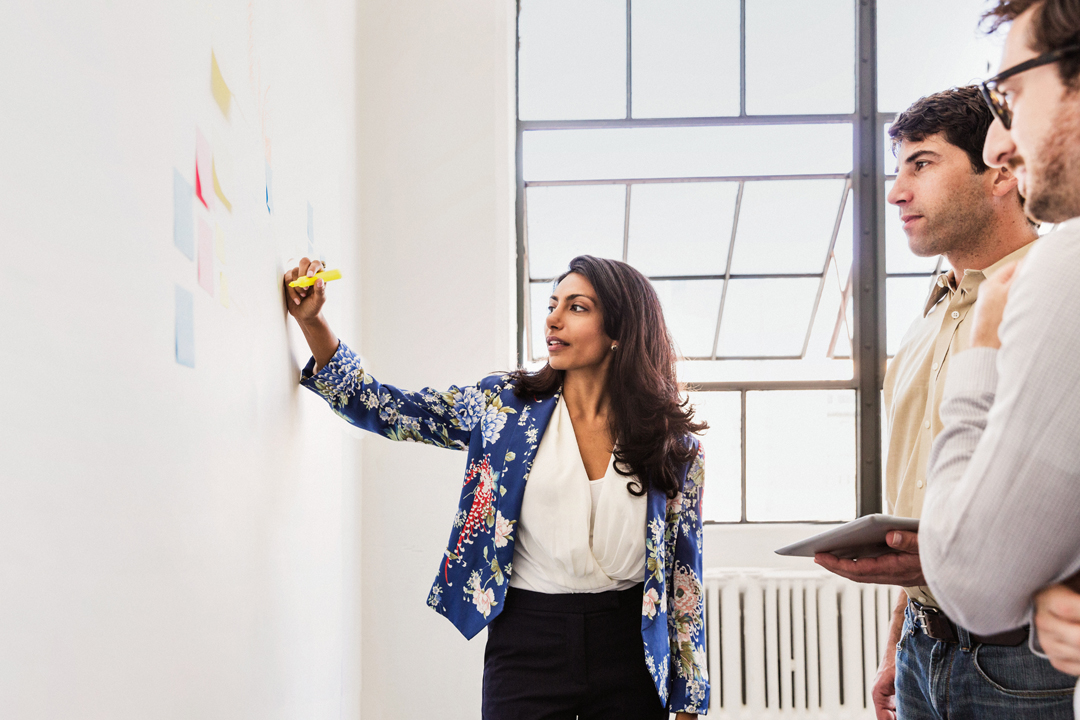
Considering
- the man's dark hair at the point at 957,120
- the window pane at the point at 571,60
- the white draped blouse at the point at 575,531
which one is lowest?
the white draped blouse at the point at 575,531

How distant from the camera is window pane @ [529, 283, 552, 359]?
3.15 metres

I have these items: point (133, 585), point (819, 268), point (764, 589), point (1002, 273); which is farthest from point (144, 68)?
point (819, 268)

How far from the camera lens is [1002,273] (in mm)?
727

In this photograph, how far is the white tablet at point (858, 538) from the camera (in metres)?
1.03

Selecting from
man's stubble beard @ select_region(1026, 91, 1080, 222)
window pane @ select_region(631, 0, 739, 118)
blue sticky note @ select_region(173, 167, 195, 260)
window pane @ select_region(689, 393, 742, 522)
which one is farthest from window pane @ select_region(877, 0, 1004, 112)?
blue sticky note @ select_region(173, 167, 195, 260)

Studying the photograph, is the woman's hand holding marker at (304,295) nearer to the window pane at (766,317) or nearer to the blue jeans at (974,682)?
the blue jeans at (974,682)

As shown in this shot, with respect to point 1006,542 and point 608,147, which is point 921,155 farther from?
point 608,147

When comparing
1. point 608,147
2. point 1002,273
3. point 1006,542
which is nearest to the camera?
point 1006,542

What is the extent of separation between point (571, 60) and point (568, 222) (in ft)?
2.09

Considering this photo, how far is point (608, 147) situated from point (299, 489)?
2019 millimetres

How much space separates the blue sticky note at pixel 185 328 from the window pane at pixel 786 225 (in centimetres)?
255

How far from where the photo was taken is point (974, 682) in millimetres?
1238

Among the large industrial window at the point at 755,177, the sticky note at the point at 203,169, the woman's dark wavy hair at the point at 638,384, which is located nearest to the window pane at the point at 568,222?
the large industrial window at the point at 755,177

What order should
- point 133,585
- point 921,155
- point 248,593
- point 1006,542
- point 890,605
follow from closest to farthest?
point 1006,542, point 133,585, point 248,593, point 921,155, point 890,605
